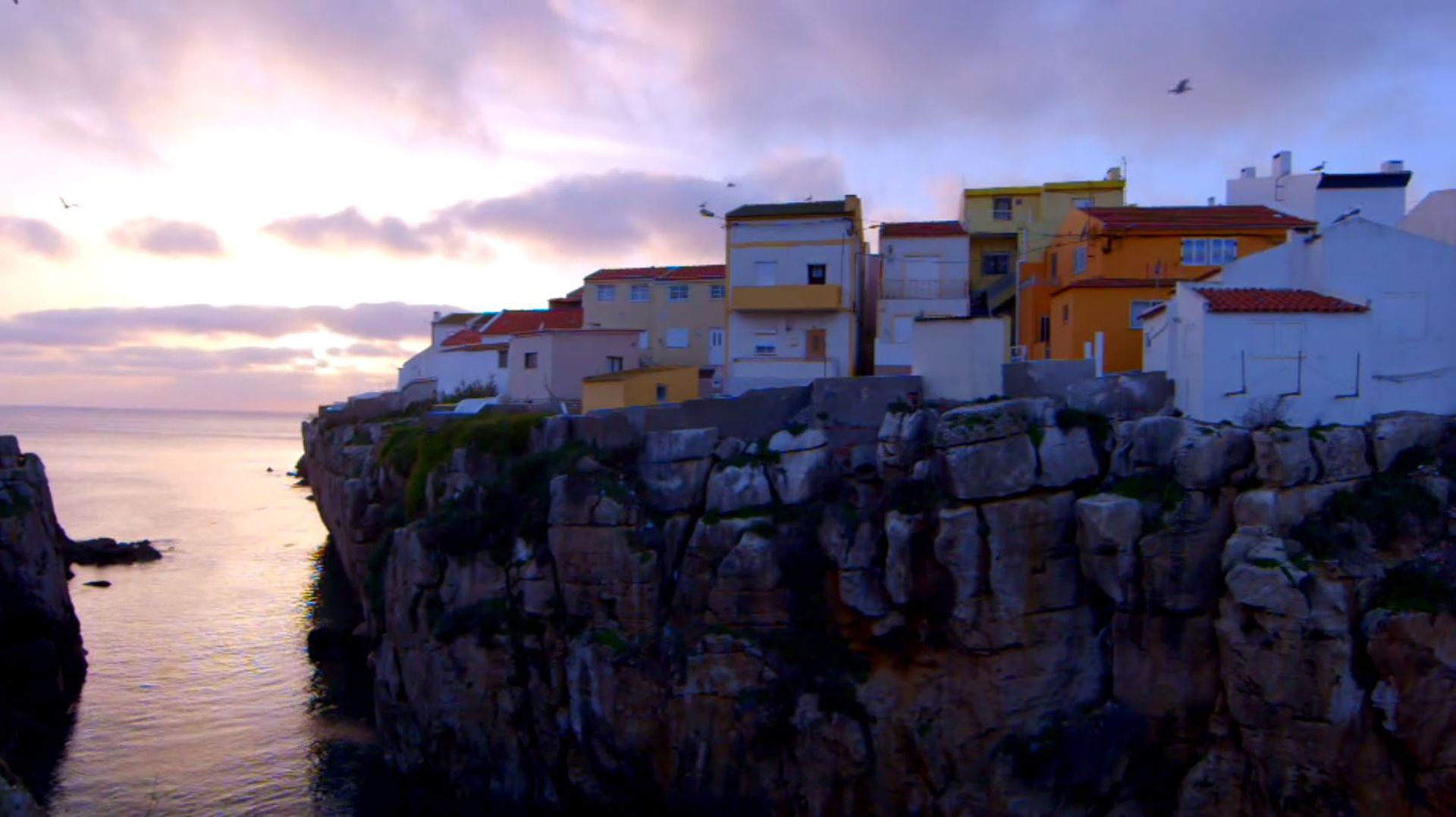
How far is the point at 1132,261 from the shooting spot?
32719mm

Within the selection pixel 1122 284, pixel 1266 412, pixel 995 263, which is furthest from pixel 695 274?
pixel 1266 412

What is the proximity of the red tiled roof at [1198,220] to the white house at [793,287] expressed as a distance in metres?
9.26

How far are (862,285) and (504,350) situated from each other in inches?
678

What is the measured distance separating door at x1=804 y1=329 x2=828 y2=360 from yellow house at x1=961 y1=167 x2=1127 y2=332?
26.0ft

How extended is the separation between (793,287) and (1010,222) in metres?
14.1

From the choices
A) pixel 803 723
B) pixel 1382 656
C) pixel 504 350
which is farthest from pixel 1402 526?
pixel 504 350

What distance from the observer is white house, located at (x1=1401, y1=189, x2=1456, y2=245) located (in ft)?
115

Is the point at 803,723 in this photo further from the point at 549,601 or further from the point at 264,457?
the point at 264,457

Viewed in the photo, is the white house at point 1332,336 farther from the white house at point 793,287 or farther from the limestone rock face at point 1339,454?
the white house at point 793,287

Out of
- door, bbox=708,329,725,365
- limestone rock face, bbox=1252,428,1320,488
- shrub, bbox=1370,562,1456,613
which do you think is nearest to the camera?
shrub, bbox=1370,562,1456,613

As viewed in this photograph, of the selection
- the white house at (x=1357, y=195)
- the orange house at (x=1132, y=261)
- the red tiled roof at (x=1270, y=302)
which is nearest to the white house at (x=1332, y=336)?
the red tiled roof at (x=1270, y=302)

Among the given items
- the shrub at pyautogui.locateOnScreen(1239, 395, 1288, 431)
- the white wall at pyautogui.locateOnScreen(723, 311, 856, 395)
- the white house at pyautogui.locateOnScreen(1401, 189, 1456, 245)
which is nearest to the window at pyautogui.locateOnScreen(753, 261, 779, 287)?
the white wall at pyautogui.locateOnScreen(723, 311, 856, 395)

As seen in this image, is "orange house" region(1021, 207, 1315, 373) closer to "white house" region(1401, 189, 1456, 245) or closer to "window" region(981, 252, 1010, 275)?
"white house" region(1401, 189, 1456, 245)

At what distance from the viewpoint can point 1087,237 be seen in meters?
34.1
